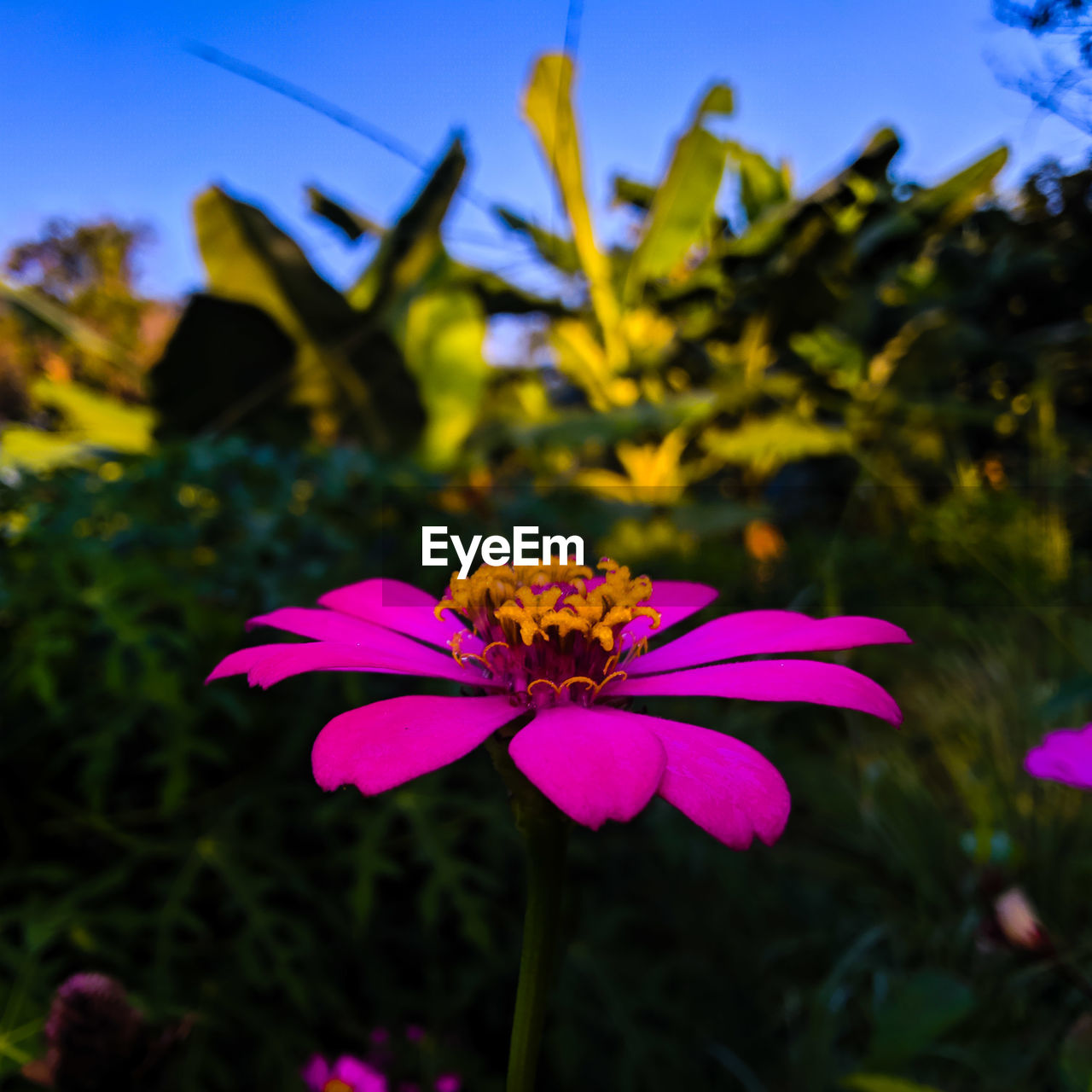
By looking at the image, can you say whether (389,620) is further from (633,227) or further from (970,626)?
(633,227)

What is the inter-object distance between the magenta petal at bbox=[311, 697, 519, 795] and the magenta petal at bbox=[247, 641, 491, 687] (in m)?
0.01

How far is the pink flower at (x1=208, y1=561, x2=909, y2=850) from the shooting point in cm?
21

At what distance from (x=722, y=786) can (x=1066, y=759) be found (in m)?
0.23

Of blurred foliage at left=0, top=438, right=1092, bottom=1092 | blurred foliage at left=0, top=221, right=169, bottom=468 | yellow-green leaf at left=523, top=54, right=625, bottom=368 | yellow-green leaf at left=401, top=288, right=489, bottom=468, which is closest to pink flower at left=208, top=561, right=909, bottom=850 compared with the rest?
blurred foliage at left=0, top=438, right=1092, bottom=1092

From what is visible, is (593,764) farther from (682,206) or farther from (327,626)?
(682,206)

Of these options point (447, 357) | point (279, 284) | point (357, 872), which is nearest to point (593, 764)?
point (357, 872)

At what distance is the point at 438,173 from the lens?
95.2 inches

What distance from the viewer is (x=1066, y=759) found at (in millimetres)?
361

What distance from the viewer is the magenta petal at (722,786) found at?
0.63 ft

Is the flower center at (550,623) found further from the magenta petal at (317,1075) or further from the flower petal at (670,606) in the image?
the magenta petal at (317,1075)

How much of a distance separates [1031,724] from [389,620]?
99 cm

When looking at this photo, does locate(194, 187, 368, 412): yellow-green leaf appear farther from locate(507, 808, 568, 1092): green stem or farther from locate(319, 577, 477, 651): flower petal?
locate(507, 808, 568, 1092): green stem

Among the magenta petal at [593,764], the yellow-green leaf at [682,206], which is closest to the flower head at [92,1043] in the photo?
the magenta petal at [593,764]

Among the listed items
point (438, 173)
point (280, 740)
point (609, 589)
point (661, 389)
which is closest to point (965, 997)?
point (609, 589)
